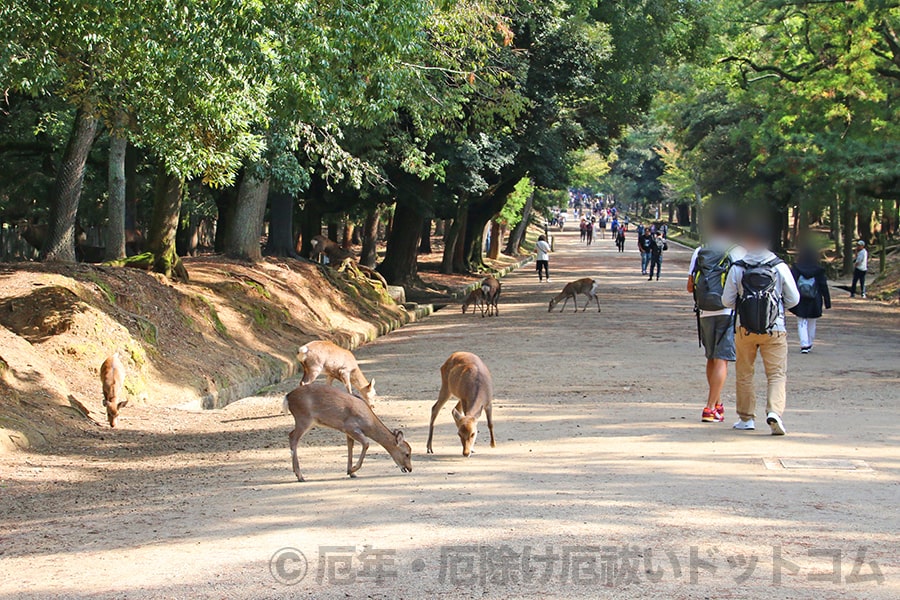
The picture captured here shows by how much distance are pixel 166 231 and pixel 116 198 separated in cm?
153

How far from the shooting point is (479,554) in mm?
6535

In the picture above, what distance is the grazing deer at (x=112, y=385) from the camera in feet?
40.4

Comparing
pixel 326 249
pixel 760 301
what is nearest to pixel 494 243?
pixel 326 249

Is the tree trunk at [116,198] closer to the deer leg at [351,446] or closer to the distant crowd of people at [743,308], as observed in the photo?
the distant crowd of people at [743,308]

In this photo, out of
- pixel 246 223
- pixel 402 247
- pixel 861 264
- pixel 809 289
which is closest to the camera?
pixel 809 289

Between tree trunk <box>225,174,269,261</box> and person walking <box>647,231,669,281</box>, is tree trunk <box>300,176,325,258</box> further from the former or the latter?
person walking <box>647,231,669,281</box>

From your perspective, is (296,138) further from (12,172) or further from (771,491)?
(12,172)

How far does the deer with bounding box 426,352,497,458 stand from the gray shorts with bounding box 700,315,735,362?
2.77 metres

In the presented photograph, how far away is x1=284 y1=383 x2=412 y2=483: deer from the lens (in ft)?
30.5

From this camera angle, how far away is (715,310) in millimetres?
11938

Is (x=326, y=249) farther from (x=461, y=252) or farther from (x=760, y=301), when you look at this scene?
(x=760, y=301)

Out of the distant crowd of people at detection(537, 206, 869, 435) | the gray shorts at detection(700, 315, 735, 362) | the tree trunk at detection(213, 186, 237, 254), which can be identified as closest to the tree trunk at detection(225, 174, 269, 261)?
the tree trunk at detection(213, 186, 237, 254)

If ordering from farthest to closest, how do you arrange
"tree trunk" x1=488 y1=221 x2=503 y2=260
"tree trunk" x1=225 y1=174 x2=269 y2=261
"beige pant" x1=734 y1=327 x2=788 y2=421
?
"tree trunk" x1=488 y1=221 x2=503 y2=260
"tree trunk" x1=225 y1=174 x2=269 y2=261
"beige pant" x1=734 y1=327 x2=788 y2=421
